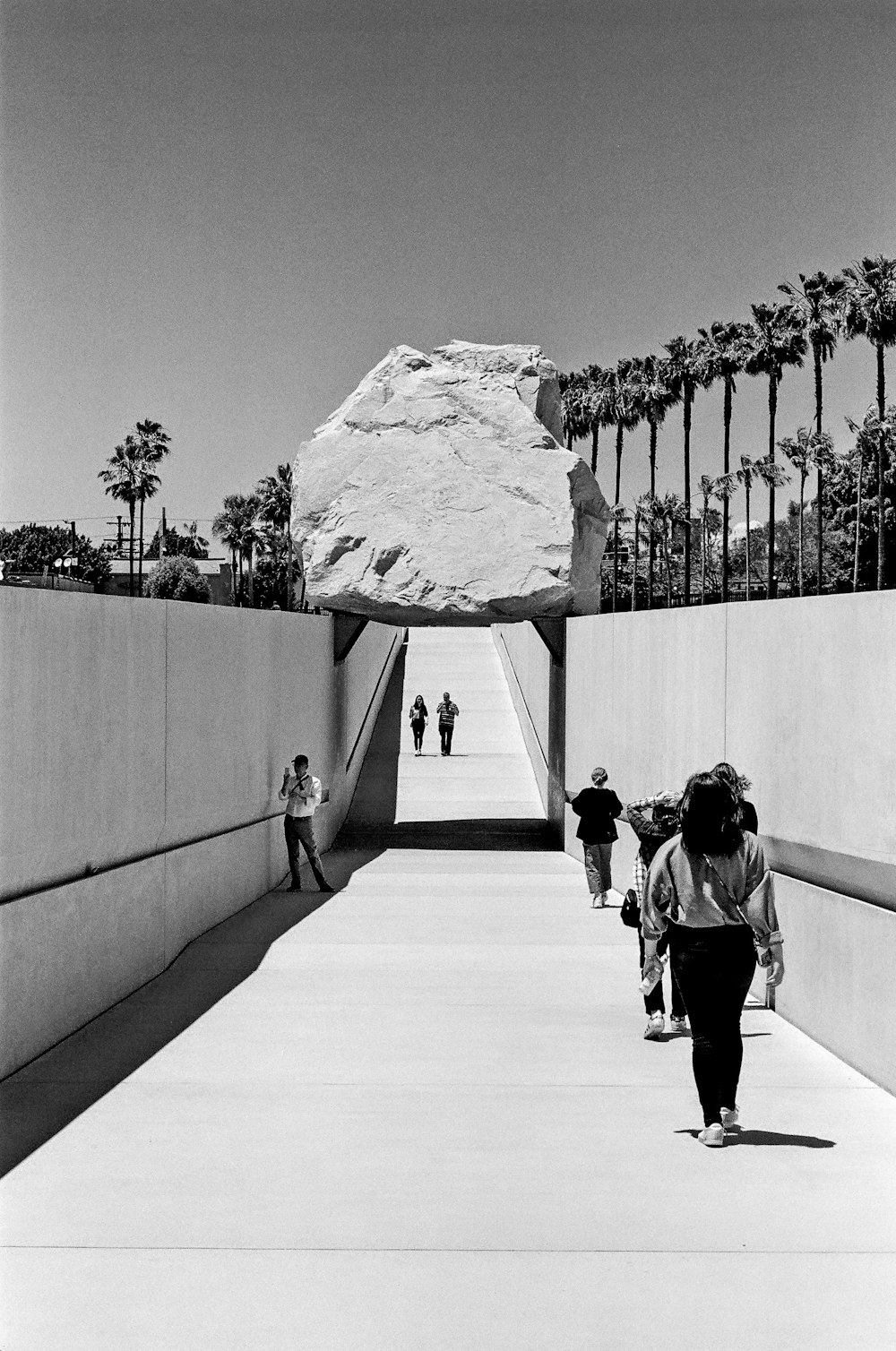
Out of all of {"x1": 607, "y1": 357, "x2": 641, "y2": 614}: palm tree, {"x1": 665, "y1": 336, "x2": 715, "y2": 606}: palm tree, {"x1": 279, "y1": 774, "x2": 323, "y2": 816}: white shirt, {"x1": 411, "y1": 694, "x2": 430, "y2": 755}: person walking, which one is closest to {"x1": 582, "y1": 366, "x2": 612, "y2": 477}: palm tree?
{"x1": 607, "y1": 357, "x2": 641, "y2": 614}: palm tree

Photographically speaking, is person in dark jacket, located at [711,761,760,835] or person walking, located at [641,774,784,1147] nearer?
person walking, located at [641,774,784,1147]

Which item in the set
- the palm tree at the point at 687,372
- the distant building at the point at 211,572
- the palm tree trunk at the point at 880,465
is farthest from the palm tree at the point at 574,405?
the distant building at the point at 211,572

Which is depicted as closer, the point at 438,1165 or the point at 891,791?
the point at 438,1165

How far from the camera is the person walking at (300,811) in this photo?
674 inches

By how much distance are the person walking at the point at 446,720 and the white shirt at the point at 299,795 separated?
1488 centimetres

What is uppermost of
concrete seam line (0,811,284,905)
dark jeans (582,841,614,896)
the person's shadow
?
concrete seam line (0,811,284,905)

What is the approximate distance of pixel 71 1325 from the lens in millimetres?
4801

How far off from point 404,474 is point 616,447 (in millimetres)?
63783

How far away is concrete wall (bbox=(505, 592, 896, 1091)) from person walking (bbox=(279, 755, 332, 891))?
15.3ft

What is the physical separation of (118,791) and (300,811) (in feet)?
22.7

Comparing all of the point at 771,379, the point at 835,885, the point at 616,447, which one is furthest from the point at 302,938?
the point at 616,447

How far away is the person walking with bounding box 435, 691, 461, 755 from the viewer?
3219cm

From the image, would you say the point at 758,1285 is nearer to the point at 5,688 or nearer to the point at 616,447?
the point at 5,688

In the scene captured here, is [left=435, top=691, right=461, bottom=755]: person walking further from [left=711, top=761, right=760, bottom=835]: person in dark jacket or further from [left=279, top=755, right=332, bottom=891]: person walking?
[left=711, top=761, right=760, bottom=835]: person in dark jacket
